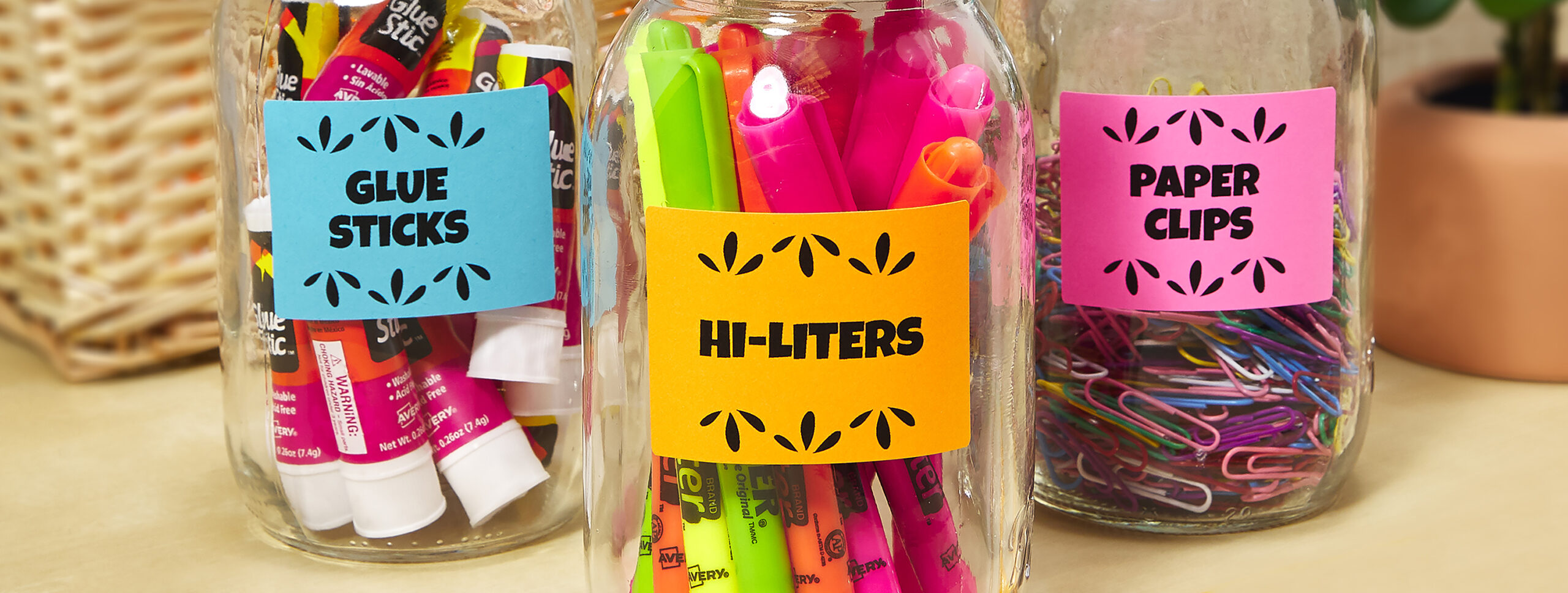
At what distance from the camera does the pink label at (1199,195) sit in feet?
1.49

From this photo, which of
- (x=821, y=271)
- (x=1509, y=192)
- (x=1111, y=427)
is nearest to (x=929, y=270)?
(x=821, y=271)

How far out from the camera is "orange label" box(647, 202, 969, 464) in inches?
13.8

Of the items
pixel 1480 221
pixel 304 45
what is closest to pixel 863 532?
pixel 304 45

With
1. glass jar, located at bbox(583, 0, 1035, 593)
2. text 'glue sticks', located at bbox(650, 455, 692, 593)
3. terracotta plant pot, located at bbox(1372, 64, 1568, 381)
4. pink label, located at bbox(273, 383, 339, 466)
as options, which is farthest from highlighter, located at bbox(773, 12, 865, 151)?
terracotta plant pot, located at bbox(1372, 64, 1568, 381)

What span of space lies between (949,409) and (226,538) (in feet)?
0.93

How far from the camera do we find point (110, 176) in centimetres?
65

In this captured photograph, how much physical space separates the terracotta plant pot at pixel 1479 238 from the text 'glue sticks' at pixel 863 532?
14.9 inches

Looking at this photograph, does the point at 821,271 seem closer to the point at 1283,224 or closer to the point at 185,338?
the point at 1283,224

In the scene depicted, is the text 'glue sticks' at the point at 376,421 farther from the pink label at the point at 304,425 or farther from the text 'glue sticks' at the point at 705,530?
the text 'glue sticks' at the point at 705,530

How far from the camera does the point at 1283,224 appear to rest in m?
0.46

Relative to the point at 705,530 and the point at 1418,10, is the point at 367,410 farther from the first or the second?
the point at 1418,10

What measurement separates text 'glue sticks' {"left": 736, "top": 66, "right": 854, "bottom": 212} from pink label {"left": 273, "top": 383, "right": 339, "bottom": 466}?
0.64 ft

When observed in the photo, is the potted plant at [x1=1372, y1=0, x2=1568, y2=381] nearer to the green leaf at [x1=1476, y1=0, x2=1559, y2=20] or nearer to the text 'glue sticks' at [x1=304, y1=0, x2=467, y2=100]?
the green leaf at [x1=1476, y1=0, x2=1559, y2=20]

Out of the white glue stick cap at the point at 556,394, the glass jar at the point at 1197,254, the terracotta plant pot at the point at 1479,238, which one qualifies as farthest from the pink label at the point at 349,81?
the terracotta plant pot at the point at 1479,238
